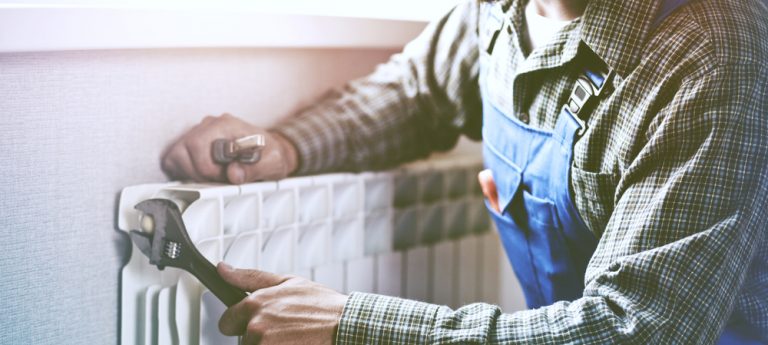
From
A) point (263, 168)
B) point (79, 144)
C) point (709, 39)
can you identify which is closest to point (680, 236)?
point (709, 39)

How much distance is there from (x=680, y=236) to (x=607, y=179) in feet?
0.39

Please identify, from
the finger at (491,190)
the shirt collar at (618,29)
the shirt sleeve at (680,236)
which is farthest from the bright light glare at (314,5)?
Answer: the shirt sleeve at (680,236)

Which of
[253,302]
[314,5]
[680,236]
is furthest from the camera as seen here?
[314,5]

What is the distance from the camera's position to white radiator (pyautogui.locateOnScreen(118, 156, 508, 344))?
3.22 feet

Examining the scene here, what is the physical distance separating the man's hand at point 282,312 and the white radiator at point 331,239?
92mm

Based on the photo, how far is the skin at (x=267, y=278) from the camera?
0.85 m

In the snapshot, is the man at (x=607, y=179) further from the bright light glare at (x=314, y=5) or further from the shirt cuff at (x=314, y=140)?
the bright light glare at (x=314, y=5)

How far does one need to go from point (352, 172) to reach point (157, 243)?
1.17 ft

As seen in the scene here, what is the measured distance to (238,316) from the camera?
35.5 inches

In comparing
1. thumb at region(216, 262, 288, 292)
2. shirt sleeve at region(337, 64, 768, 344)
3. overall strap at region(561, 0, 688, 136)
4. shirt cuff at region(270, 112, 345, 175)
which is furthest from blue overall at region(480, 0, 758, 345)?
thumb at region(216, 262, 288, 292)

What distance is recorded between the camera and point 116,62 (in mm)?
954

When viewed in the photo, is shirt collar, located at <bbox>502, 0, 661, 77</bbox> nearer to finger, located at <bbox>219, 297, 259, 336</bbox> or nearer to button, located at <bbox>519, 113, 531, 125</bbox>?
button, located at <bbox>519, 113, 531, 125</bbox>

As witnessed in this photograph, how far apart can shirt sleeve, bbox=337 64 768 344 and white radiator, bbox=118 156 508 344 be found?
30cm

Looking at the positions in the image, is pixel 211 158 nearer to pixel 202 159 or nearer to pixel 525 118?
pixel 202 159
